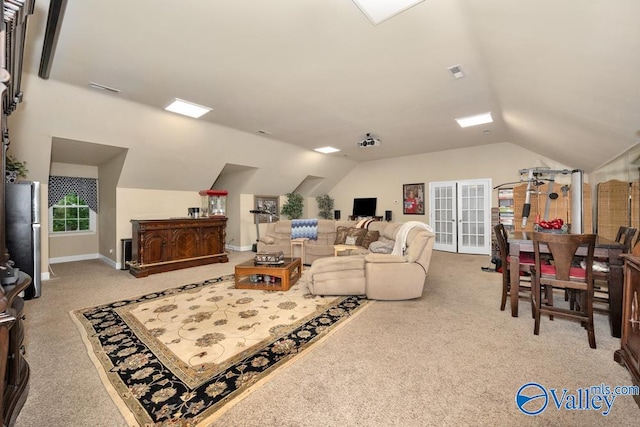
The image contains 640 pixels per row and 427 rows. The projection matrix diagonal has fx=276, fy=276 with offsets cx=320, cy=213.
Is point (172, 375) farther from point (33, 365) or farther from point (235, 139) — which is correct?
point (235, 139)

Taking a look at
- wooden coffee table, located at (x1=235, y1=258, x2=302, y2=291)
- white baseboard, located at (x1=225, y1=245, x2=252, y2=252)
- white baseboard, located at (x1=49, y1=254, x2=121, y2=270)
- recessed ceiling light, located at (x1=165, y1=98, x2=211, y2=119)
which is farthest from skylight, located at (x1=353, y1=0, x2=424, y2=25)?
white baseboard, located at (x1=225, y1=245, x2=252, y2=252)

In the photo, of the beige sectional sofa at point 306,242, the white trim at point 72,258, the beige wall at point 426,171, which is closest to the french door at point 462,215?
the beige wall at point 426,171

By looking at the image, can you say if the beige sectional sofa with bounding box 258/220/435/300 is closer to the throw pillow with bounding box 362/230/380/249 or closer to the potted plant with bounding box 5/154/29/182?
the throw pillow with bounding box 362/230/380/249

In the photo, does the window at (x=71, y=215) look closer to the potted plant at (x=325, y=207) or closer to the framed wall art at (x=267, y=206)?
the framed wall art at (x=267, y=206)

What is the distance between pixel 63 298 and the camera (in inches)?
144

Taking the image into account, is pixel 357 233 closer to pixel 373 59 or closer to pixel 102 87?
pixel 373 59

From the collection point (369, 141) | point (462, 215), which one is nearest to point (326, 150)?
point (369, 141)

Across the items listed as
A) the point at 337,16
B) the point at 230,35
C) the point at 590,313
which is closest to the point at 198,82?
the point at 230,35

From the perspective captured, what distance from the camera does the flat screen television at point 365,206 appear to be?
868 cm

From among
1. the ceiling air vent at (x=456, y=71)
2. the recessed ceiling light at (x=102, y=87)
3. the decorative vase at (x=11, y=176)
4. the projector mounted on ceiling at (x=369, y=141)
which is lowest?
the decorative vase at (x=11, y=176)

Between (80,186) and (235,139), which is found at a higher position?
(235,139)

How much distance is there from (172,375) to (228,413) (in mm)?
627

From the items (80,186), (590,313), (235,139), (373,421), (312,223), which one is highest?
(235,139)

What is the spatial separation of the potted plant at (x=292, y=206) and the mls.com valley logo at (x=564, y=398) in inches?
290
